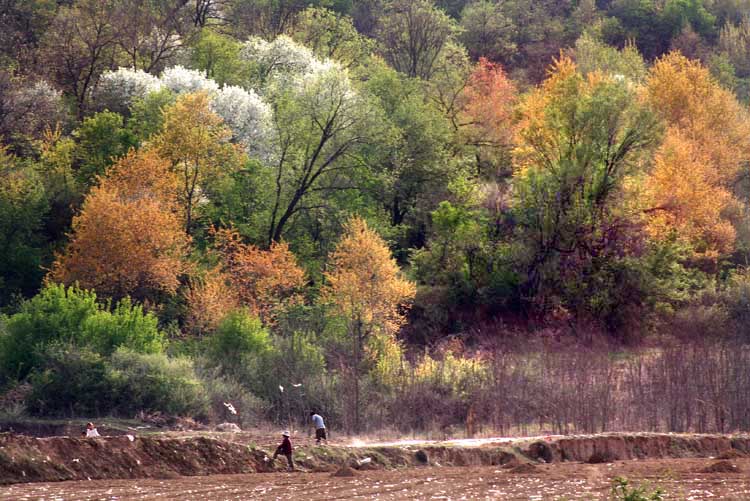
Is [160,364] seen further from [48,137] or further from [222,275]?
[48,137]

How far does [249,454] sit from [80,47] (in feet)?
170

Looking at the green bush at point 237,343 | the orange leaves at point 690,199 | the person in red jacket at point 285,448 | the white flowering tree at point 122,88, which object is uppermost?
the white flowering tree at point 122,88

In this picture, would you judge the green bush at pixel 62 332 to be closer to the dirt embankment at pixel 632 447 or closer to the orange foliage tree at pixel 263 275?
the orange foliage tree at pixel 263 275

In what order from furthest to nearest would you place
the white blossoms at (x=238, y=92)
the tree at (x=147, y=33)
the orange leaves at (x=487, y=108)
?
the orange leaves at (x=487, y=108)
the tree at (x=147, y=33)
the white blossoms at (x=238, y=92)

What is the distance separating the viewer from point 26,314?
48750 mm

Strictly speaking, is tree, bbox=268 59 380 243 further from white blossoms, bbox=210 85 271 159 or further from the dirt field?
the dirt field

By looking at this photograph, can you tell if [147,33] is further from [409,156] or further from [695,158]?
[695,158]

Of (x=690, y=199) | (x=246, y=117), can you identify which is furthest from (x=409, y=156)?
(x=690, y=199)

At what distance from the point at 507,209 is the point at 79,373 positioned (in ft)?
108

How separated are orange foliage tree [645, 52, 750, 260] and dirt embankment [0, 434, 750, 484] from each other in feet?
98.9

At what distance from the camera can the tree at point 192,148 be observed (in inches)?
2677

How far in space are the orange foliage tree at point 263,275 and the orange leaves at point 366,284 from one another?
2.24 meters

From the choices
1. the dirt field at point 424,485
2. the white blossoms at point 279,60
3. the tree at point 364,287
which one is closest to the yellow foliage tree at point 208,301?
the tree at point 364,287

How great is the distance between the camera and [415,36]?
3720 inches
